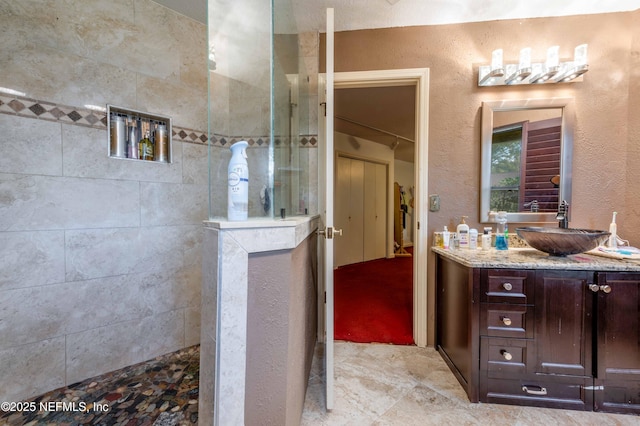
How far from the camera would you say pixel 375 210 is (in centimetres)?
501

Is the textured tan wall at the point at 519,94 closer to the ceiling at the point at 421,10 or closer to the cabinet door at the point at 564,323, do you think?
the ceiling at the point at 421,10

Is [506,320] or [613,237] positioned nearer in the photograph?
[506,320]

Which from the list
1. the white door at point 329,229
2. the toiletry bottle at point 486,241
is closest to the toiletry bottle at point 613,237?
the toiletry bottle at point 486,241

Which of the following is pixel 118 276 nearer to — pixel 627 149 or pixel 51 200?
pixel 51 200

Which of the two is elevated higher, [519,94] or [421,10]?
[421,10]

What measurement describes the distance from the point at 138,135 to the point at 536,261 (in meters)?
2.69

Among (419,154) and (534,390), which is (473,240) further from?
(534,390)

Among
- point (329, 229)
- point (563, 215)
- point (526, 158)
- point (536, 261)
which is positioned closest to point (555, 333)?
point (536, 261)

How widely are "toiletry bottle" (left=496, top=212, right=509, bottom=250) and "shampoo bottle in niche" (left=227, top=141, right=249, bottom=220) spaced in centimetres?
176

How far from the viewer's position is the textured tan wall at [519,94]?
1673 millimetres

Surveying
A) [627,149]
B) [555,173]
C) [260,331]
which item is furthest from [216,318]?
[627,149]

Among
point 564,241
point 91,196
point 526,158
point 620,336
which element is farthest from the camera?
point 526,158

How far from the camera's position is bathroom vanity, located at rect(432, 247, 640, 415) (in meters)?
1.24

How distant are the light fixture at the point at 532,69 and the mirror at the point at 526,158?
147mm
